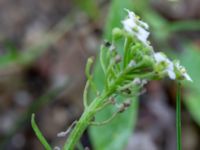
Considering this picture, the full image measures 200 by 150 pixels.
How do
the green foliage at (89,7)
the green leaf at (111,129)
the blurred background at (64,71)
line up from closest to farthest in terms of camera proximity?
the green leaf at (111,129), the blurred background at (64,71), the green foliage at (89,7)

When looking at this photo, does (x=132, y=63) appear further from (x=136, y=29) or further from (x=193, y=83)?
(x=193, y=83)

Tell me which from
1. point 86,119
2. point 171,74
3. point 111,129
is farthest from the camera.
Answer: point 111,129

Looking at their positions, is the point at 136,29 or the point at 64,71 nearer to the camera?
the point at 136,29

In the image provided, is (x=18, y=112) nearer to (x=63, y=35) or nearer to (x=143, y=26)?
(x=63, y=35)

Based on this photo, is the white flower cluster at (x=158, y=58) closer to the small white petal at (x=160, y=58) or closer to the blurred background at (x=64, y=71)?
the small white petal at (x=160, y=58)

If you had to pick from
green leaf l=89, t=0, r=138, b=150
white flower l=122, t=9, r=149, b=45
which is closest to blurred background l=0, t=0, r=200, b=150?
green leaf l=89, t=0, r=138, b=150

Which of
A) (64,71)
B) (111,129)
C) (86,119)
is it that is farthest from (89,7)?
(86,119)

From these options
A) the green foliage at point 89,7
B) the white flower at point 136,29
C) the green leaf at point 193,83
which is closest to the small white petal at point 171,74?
the white flower at point 136,29

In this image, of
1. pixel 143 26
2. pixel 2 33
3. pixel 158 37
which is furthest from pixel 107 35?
pixel 2 33
